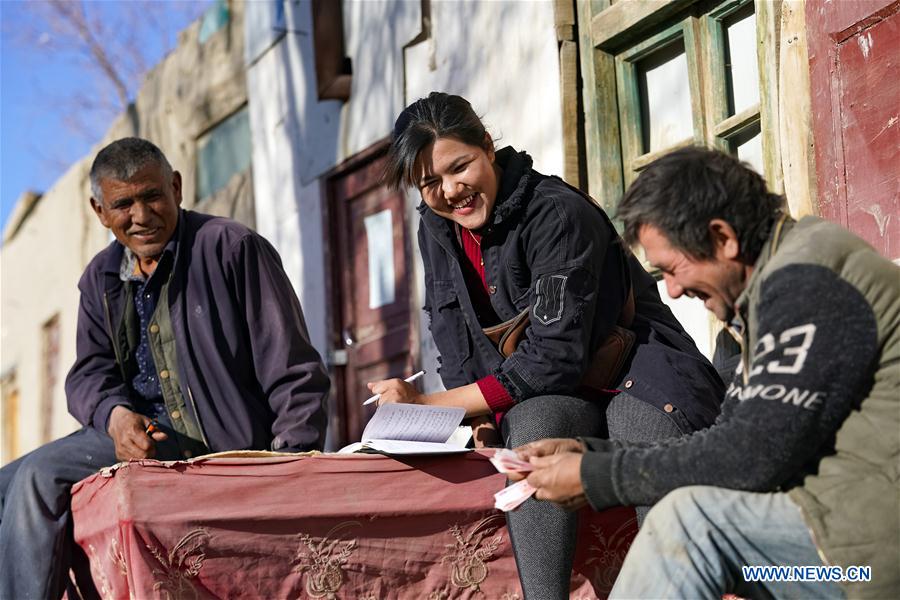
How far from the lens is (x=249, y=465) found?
10.5 ft

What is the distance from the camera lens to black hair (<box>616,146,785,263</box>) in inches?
93.5

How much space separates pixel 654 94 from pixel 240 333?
7.52ft

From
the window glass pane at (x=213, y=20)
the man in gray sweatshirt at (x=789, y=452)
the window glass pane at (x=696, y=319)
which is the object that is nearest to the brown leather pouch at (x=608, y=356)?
the man in gray sweatshirt at (x=789, y=452)

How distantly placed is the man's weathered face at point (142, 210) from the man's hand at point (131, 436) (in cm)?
59

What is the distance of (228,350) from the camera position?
3.98 m

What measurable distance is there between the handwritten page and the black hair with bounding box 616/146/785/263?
2.93 ft

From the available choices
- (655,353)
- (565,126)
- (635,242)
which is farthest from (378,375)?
(635,242)

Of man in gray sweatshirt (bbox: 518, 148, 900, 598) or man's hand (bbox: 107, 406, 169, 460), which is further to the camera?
man's hand (bbox: 107, 406, 169, 460)

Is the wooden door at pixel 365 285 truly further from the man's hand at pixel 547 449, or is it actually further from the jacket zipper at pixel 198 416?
the man's hand at pixel 547 449

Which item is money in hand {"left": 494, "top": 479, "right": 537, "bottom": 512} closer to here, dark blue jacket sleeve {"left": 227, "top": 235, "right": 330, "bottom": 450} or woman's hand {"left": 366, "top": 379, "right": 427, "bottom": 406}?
woman's hand {"left": 366, "top": 379, "right": 427, "bottom": 406}

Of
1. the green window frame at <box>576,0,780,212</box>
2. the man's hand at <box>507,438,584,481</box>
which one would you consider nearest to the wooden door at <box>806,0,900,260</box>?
the green window frame at <box>576,0,780,212</box>

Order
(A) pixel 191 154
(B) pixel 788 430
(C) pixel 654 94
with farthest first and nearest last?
(A) pixel 191 154, (C) pixel 654 94, (B) pixel 788 430

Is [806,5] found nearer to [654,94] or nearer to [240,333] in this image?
[654,94]

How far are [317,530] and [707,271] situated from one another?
4.27ft
